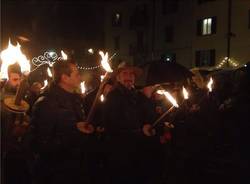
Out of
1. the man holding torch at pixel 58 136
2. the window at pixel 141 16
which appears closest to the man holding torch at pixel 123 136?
the man holding torch at pixel 58 136

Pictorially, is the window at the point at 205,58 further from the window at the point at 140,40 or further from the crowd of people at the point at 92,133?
the crowd of people at the point at 92,133

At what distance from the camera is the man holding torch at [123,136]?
6121mm

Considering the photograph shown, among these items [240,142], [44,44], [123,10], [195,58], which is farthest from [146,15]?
[240,142]

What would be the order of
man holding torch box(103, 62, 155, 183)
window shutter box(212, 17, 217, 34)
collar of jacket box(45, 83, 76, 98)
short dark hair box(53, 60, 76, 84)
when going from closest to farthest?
collar of jacket box(45, 83, 76, 98)
short dark hair box(53, 60, 76, 84)
man holding torch box(103, 62, 155, 183)
window shutter box(212, 17, 217, 34)

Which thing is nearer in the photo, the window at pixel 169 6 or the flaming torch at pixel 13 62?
the flaming torch at pixel 13 62

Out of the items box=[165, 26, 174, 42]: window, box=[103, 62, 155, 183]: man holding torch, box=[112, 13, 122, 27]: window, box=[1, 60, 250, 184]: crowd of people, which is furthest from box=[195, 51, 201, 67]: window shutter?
box=[103, 62, 155, 183]: man holding torch

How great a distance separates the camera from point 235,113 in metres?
7.70

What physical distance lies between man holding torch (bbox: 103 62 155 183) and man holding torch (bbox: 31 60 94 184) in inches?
35.6

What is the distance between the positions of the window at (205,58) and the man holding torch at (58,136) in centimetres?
3393

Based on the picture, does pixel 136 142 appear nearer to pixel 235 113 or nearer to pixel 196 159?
pixel 235 113

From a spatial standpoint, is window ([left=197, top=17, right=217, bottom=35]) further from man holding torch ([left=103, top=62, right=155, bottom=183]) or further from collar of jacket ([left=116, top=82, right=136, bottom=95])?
man holding torch ([left=103, top=62, right=155, bottom=183])

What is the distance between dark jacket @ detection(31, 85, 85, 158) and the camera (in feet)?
16.5

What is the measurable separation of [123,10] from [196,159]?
4165 centimetres

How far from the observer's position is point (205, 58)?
3978cm
